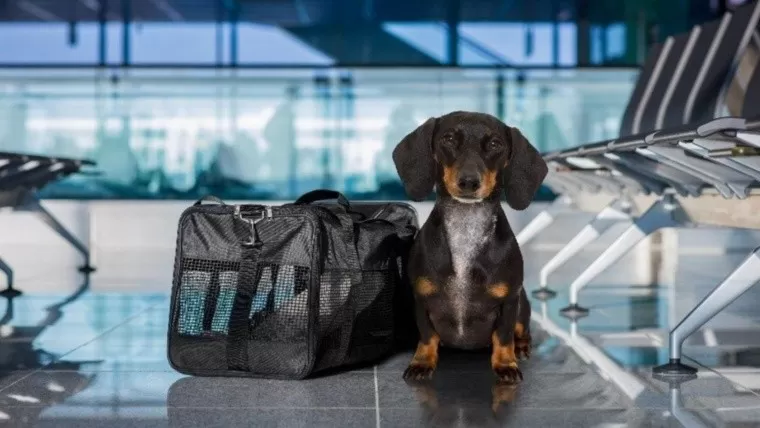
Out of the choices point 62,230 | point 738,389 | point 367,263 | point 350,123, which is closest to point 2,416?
point 367,263

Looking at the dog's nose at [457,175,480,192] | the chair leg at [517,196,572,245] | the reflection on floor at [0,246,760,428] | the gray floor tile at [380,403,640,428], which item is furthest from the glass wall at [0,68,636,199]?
the gray floor tile at [380,403,640,428]

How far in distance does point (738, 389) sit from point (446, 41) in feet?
25.9

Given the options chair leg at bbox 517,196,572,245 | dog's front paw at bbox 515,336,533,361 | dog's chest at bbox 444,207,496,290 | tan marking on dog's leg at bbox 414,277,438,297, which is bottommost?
dog's front paw at bbox 515,336,533,361

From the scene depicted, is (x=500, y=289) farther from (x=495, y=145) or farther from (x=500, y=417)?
(x=500, y=417)

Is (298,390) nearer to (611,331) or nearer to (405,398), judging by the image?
(405,398)

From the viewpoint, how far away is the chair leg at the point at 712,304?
297 centimetres

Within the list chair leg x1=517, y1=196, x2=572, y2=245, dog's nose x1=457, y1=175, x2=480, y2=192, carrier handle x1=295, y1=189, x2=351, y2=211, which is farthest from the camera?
chair leg x1=517, y1=196, x2=572, y2=245

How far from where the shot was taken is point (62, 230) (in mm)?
6902

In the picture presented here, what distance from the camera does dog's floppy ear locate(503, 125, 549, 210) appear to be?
3.05m

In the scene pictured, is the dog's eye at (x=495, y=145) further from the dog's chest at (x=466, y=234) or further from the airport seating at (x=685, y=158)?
the airport seating at (x=685, y=158)

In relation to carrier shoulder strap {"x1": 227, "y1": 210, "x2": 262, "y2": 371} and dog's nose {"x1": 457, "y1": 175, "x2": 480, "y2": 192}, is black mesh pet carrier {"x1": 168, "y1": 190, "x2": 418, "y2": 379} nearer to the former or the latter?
carrier shoulder strap {"x1": 227, "y1": 210, "x2": 262, "y2": 371}

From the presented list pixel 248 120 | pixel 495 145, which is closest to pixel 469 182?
pixel 495 145

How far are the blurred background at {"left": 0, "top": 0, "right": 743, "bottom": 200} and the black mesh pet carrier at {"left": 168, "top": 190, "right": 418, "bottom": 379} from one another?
6.59 metres

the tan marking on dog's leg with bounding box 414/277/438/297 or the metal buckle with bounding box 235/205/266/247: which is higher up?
the metal buckle with bounding box 235/205/266/247
